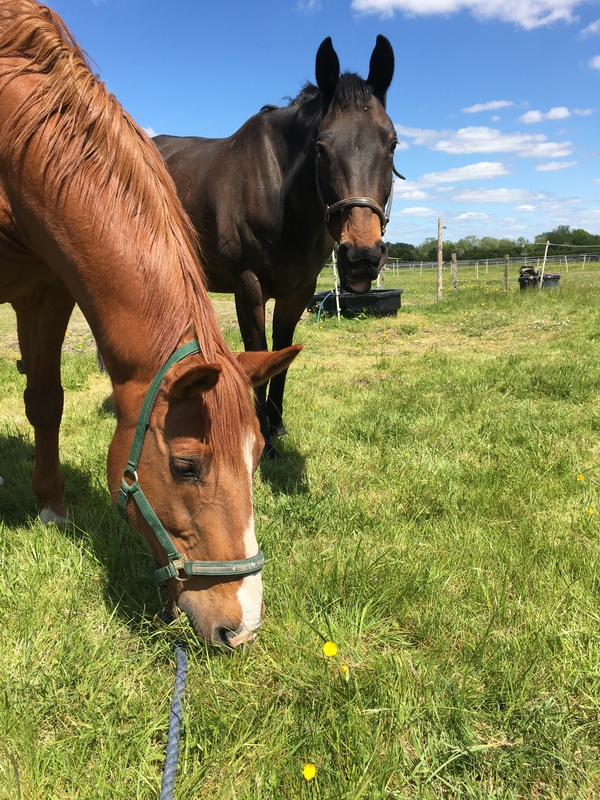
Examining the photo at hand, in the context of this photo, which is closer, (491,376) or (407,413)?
(407,413)

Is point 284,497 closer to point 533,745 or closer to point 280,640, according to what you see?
point 280,640

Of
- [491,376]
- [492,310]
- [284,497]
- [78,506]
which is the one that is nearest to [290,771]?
[284,497]

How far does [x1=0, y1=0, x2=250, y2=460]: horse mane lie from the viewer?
1.70 metres

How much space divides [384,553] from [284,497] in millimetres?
824

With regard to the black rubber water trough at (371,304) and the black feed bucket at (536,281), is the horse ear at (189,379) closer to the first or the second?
the black rubber water trough at (371,304)

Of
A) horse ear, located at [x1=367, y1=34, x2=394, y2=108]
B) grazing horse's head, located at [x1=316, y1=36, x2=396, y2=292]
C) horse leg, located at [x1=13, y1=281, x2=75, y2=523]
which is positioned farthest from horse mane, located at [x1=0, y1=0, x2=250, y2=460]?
horse ear, located at [x1=367, y1=34, x2=394, y2=108]

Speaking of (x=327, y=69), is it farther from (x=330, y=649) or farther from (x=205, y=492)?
(x=330, y=649)

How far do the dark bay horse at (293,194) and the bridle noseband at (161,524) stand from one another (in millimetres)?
1384

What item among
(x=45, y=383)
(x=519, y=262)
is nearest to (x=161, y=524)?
(x=45, y=383)

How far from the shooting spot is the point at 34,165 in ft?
6.20

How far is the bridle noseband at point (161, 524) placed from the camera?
5.27 feet

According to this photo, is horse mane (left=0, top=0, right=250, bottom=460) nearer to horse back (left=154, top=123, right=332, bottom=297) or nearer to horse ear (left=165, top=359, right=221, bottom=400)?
horse ear (left=165, top=359, right=221, bottom=400)


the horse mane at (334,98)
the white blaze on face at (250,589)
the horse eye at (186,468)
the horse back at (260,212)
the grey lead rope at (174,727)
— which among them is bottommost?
the grey lead rope at (174,727)

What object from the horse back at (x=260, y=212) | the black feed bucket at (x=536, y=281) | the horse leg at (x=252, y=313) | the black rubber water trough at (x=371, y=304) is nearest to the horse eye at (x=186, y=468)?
the horse leg at (x=252, y=313)
